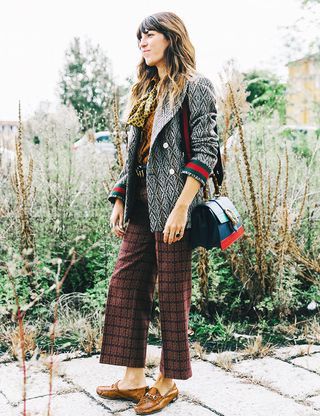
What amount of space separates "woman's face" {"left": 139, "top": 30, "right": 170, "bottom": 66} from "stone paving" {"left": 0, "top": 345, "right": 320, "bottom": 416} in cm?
145

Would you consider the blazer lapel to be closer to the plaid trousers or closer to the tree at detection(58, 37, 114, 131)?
the plaid trousers

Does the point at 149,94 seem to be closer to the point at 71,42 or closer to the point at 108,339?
the point at 108,339

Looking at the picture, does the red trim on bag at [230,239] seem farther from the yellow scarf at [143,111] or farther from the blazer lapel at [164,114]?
the yellow scarf at [143,111]

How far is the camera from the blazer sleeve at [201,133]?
2736mm

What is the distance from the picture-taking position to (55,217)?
15.7 ft

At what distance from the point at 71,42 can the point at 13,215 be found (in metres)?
26.8

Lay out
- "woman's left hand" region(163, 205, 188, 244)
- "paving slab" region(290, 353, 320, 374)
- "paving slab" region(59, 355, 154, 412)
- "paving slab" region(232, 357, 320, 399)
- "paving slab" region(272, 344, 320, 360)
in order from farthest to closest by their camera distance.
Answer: "paving slab" region(272, 344, 320, 360) → "paving slab" region(290, 353, 320, 374) → "paving slab" region(232, 357, 320, 399) → "paving slab" region(59, 355, 154, 412) → "woman's left hand" region(163, 205, 188, 244)

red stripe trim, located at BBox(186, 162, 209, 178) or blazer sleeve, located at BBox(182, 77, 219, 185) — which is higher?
blazer sleeve, located at BBox(182, 77, 219, 185)

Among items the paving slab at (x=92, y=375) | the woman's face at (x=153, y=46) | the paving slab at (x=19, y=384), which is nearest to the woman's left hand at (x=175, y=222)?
the woman's face at (x=153, y=46)

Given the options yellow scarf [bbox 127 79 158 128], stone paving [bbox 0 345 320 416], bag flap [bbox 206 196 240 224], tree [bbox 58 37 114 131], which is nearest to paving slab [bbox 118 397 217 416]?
stone paving [bbox 0 345 320 416]

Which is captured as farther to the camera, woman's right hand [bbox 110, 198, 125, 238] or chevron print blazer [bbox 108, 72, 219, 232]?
woman's right hand [bbox 110, 198, 125, 238]

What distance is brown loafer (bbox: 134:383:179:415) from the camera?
2.79m

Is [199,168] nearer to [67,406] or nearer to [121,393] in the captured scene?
[121,393]

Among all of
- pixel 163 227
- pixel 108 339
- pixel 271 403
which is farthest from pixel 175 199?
pixel 271 403
